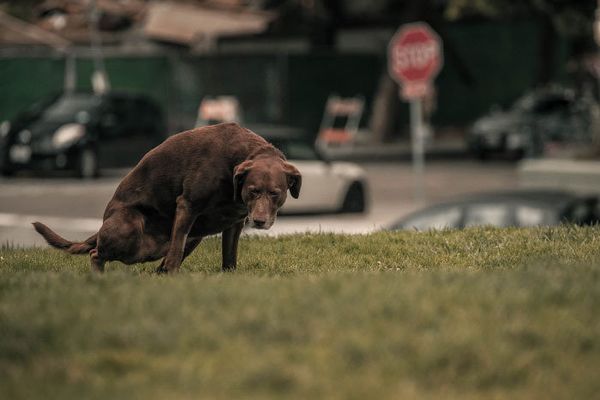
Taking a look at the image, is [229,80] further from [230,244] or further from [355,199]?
[230,244]

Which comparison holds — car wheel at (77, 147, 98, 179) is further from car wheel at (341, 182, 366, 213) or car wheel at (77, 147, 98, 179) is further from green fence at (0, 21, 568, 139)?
green fence at (0, 21, 568, 139)

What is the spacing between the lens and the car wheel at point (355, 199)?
2177cm

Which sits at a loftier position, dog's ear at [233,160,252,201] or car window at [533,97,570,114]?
dog's ear at [233,160,252,201]

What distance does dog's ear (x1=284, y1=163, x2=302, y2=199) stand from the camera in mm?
7371

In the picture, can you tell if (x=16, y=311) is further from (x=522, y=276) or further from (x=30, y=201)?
(x=30, y=201)

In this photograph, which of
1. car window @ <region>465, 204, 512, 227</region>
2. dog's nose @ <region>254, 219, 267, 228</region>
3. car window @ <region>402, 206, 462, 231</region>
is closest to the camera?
dog's nose @ <region>254, 219, 267, 228</region>

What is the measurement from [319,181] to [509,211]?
7.45 meters

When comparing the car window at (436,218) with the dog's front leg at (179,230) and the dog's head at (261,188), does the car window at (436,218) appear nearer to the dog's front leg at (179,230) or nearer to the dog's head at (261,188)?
the dog's front leg at (179,230)

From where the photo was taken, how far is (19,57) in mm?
37250

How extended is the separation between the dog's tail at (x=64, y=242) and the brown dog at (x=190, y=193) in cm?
17

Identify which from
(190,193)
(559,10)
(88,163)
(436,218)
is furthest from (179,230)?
(559,10)

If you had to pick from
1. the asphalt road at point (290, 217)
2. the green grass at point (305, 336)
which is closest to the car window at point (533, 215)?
the asphalt road at point (290, 217)

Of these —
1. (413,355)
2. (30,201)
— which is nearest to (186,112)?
(30,201)

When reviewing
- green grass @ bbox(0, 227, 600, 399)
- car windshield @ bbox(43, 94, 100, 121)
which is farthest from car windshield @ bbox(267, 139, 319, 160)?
green grass @ bbox(0, 227, 600, 399)
